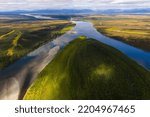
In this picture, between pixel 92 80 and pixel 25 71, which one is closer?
pixel 92 80

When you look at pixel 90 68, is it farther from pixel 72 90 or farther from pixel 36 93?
pixel 36 93

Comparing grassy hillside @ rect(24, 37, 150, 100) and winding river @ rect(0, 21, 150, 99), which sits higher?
grassy hillside @ rect(24, 37, 150, 100)

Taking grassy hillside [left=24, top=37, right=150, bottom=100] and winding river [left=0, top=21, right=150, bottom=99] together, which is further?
winding river [left=0, top=21, right=150, bottom=99]

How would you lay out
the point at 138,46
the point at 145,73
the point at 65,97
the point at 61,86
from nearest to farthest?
the point at 65,97 → the point at 61,86 → the point at 145,73 → the point at 138,46

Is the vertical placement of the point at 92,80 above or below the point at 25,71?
above

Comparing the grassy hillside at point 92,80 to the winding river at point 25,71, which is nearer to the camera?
the grassy hillside at point 92,80

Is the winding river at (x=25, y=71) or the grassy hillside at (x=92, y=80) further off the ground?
the grassy hillside at (x=92, y=80)

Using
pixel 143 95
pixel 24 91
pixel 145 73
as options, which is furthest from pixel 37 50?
pixel 143 95

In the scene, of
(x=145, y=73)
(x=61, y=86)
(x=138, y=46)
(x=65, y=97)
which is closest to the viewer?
(x=65, y=97)
